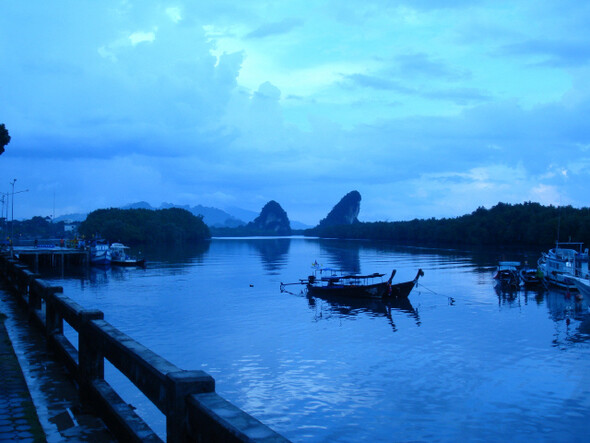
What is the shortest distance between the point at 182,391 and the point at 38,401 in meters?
4.41

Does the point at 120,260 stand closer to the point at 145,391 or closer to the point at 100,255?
the point at 100,255

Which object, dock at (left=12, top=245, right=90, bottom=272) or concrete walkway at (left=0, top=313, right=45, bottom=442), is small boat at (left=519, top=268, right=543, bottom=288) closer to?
concrete walkway at (left=0, top=313, right=45, bottom=442)

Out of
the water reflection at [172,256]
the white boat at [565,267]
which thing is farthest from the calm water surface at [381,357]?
the water reflection at [172,256]

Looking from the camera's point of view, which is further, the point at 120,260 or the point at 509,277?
the point at 120,260

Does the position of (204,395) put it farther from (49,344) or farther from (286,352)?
(286,352)

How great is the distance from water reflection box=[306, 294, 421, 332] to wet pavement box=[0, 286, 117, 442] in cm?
3204

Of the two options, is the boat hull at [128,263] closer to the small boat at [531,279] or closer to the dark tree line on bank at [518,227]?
the small boat at [531,279]

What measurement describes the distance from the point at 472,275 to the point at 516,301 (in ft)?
79.2

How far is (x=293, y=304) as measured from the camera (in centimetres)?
4991

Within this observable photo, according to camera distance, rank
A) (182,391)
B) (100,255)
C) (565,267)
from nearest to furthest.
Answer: (182,391) → (565,267) → (100,255)

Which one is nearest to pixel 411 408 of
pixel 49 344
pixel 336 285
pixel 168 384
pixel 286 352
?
pixel 286 352

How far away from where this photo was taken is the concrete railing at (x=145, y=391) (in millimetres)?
3797

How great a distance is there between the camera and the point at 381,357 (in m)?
29.2

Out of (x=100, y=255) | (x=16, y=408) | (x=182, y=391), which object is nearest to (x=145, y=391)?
(x=182, y=391)
